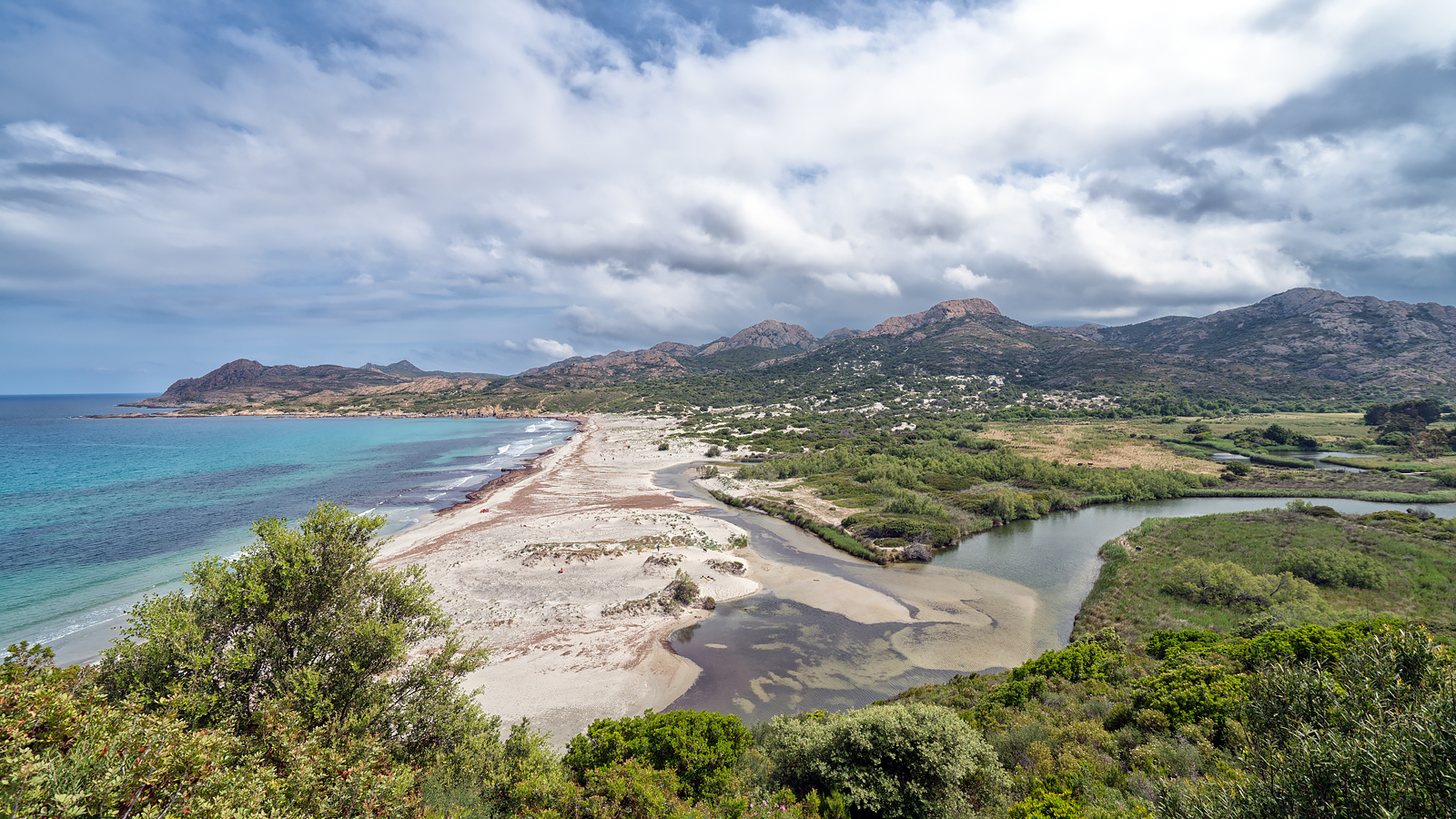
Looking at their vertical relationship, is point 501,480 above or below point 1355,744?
below

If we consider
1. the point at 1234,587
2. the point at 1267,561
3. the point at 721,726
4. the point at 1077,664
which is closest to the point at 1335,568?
the point at 1267,561

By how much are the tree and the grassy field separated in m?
36.5

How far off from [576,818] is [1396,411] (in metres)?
171

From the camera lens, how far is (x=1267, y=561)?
3600 cm

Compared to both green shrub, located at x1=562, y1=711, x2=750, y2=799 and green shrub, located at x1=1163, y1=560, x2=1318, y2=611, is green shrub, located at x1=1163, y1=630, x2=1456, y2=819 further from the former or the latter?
green shrub, located at x1=1163, y1=560, x2=1318, y2=611

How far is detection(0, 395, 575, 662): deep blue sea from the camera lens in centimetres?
3447

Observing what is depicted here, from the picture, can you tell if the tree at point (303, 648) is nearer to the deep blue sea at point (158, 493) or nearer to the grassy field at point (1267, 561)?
the deep blue sea at point (158, 493)

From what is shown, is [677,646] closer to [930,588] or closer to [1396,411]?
[930,588]

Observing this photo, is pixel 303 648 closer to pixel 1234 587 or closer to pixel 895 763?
pixel 895 763

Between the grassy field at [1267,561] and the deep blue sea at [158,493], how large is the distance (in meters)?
52.9

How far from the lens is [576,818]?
1270 cm

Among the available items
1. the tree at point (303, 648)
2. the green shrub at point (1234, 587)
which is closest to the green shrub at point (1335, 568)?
the green shrub at point (1234, 587)

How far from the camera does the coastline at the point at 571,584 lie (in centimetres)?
2536

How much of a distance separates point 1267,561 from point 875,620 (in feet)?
96.4
